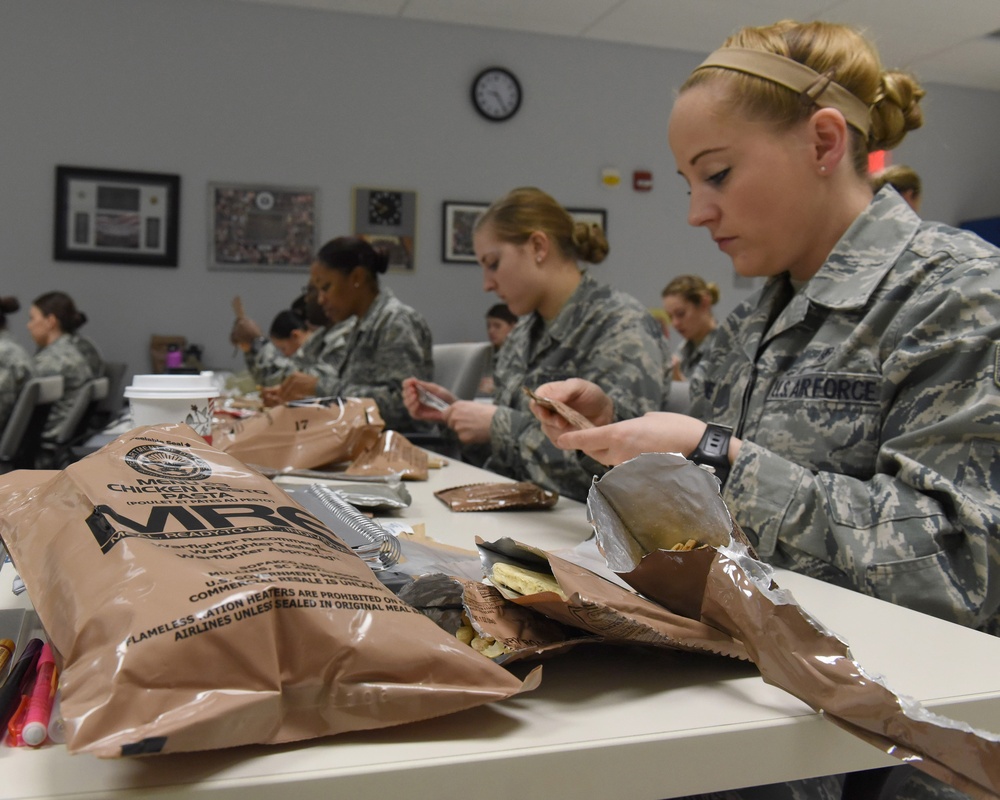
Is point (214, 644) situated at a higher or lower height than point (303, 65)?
lower

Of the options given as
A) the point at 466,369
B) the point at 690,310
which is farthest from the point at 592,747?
the point at 690,310

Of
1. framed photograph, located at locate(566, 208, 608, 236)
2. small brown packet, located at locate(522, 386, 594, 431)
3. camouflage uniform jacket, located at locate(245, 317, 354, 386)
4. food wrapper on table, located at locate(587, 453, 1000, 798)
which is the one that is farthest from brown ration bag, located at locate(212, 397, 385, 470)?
framed photograph, located at locate(566, 208, 608, 236)

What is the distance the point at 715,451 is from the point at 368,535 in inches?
16.0

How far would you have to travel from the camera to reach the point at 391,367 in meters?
A: 2.94

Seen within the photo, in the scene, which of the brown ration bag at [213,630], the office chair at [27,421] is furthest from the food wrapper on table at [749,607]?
the office chair at [27,421]

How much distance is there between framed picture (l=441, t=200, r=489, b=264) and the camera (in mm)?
5082

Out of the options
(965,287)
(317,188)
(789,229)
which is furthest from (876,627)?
(317,188)

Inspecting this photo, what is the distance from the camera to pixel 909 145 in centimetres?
578

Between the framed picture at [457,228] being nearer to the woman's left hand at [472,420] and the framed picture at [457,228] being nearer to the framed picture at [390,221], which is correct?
the framed picture at [390,221]

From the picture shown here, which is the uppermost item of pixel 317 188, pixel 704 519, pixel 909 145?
pixel 909 145

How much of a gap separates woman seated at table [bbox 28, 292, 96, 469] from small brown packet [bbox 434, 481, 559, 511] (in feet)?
12.0

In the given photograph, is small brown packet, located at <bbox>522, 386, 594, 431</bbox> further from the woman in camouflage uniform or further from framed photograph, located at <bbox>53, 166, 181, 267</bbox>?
framed photograph, located at <bbox>53, 166, 181, 267</bbox>

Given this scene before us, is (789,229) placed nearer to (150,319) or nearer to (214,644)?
(214,644)

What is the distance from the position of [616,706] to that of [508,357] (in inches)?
69.6
